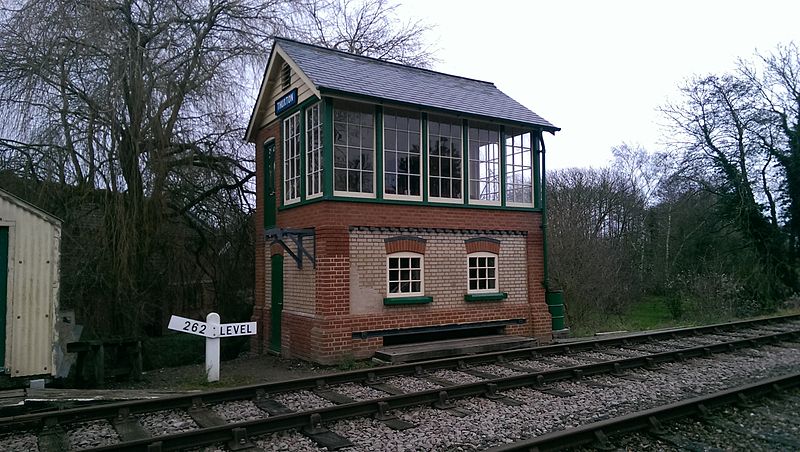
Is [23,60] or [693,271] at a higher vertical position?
[23,60]

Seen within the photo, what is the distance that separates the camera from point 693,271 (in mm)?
24531

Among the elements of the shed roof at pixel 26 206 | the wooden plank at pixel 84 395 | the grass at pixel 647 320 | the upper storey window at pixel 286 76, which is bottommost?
the grass at pixel 647 320

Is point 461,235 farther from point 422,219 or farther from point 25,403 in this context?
point 25,403

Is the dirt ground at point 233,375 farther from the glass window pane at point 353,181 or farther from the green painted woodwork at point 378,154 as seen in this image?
the green painted woodwork at point 378,154

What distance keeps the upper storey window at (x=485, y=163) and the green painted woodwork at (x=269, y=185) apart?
198 inches

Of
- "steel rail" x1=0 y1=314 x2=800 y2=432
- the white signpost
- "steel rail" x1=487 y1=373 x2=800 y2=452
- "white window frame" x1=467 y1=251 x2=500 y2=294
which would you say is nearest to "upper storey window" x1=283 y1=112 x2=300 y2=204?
the white signpost

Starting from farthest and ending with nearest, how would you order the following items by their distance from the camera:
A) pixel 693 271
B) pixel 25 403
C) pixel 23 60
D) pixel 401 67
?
pixel 693 271
pixel 401 67
pixel 23 60
pixel 25 403

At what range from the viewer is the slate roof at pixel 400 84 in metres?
12.0

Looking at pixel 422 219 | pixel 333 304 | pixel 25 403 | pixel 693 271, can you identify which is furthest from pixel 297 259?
pixel 693 271

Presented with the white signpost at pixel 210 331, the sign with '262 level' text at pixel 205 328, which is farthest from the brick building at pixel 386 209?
the white signpost at pixel 210 331

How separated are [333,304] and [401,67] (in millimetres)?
7150

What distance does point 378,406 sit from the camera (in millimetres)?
7035

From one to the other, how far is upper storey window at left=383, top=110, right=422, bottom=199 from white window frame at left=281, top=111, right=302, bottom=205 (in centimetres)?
198

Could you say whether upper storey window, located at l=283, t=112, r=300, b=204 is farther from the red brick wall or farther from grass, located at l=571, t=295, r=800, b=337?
grass, located at l=571, t=295, r=800, b=337
